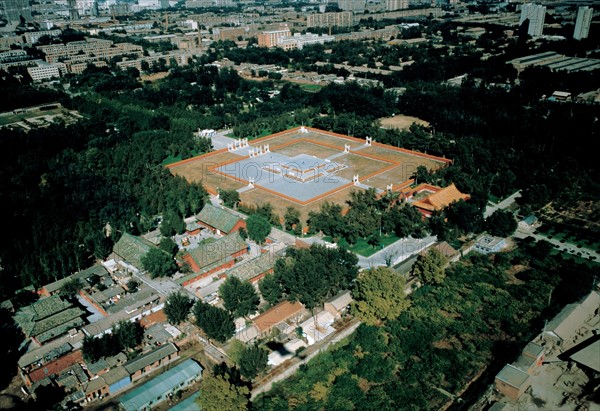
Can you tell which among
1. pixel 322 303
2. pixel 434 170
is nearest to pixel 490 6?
pixel 434 170

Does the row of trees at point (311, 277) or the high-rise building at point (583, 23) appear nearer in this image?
the row of trees at point (311, 277)

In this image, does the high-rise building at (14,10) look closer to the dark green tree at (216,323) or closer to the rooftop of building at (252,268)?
the rooftop of building at (252,268)

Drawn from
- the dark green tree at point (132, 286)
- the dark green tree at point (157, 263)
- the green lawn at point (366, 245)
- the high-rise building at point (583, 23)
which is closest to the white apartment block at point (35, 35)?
the dark green tree at point (157, 263)

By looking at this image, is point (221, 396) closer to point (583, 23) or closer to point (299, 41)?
point (583, 23)

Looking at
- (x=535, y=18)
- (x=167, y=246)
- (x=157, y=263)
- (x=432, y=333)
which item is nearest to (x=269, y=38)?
(x=535, y=18)

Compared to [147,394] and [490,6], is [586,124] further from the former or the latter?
[490,6]

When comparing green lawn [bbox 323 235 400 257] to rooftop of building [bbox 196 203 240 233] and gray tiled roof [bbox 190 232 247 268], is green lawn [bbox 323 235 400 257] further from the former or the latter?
rooftop of building [bbox 196 203 240 233]
